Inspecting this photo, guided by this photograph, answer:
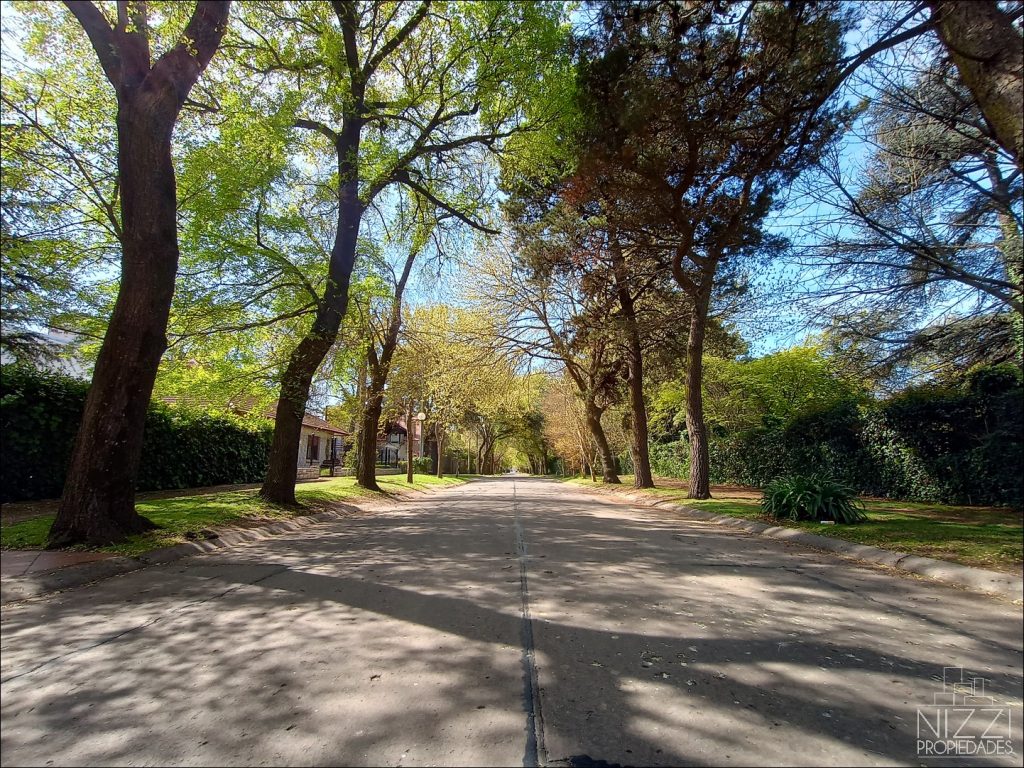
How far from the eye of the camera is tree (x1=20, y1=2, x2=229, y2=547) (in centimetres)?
734

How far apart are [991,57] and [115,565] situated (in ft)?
35.7

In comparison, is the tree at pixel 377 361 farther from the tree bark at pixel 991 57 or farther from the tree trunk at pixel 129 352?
the tree bark at pixel 991 57

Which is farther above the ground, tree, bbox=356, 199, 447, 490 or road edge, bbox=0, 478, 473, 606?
tree, bbox=356, 199, 447, 490

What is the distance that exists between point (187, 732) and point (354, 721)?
804 millimetres

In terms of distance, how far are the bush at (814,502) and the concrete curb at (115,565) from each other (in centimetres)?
964

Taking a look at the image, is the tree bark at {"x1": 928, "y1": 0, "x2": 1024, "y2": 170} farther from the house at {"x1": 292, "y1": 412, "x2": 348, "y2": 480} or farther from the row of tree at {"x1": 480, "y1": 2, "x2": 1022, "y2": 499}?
the house at {"x1": 292, "y1": 412, "x2": 348, "y2": 480}

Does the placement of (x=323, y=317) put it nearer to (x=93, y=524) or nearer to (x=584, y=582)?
(x=93, y=524)

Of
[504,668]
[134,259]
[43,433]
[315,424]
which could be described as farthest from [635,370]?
[315,424]

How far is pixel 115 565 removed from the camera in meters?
6.28

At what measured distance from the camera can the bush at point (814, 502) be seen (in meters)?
9.65

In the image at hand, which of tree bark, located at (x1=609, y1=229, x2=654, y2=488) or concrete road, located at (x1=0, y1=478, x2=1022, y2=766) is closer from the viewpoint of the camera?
concrete road, located at (x1=0, y1=478, x2=1022, y2=766)

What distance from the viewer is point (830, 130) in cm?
894

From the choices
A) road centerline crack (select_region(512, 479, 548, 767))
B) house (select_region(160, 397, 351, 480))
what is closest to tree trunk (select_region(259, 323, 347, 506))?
road centerline crack (select_region(512, 479, 548, 767))

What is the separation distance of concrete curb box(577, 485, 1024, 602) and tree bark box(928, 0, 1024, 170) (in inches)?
153
